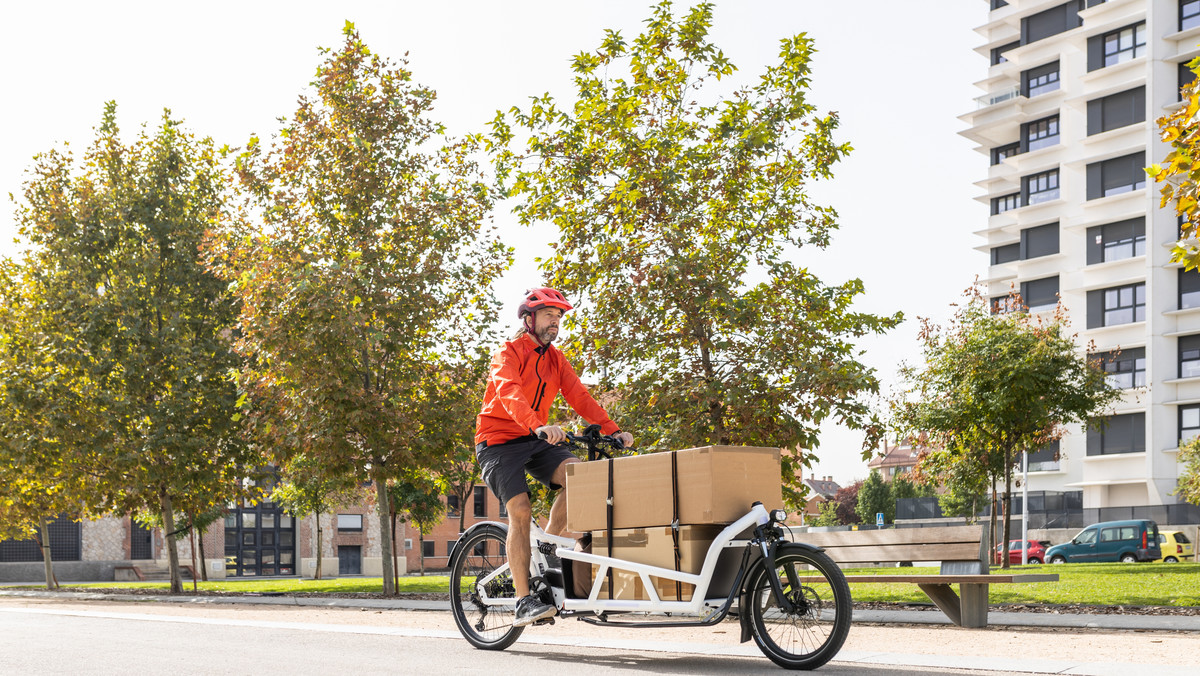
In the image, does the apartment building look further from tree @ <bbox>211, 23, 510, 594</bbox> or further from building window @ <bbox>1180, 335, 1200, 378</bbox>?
tree @ <bbox>211, 23, 510, 594</bbox>

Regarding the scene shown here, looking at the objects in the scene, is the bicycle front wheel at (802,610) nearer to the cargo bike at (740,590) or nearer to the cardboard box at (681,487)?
the cargo bike at (740,590)

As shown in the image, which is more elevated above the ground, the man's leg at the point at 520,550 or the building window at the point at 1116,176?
the building window at the point at 1116,176

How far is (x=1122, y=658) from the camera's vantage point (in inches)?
284

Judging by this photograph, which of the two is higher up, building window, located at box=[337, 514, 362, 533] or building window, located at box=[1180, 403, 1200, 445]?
building window, located at box=[1180, 403, 1200, 445]

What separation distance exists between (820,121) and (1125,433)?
47.2 m

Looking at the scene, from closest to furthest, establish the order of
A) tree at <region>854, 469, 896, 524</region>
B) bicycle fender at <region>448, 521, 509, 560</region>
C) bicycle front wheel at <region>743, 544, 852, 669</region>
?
bicycle front wheel at <region>743, 544, 852, 669</region>
bicycle fender at <region>448, 521, 509, 560</region>
tree at <region>854, 469, 896, 524</region>

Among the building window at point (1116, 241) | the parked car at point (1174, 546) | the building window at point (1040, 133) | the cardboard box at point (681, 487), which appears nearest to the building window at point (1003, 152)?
the building window at point (1040, 133)

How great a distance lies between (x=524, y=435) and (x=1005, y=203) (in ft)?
209

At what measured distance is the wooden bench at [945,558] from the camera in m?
9.11

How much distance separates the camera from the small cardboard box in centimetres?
675

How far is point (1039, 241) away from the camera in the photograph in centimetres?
6141

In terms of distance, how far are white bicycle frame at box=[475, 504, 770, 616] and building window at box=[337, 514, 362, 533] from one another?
6070 centimetres

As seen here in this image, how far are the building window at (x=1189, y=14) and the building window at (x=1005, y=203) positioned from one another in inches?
520

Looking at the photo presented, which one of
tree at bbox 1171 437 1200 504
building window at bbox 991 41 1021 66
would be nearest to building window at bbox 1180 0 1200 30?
building window at bbox 991 41 1021 66
